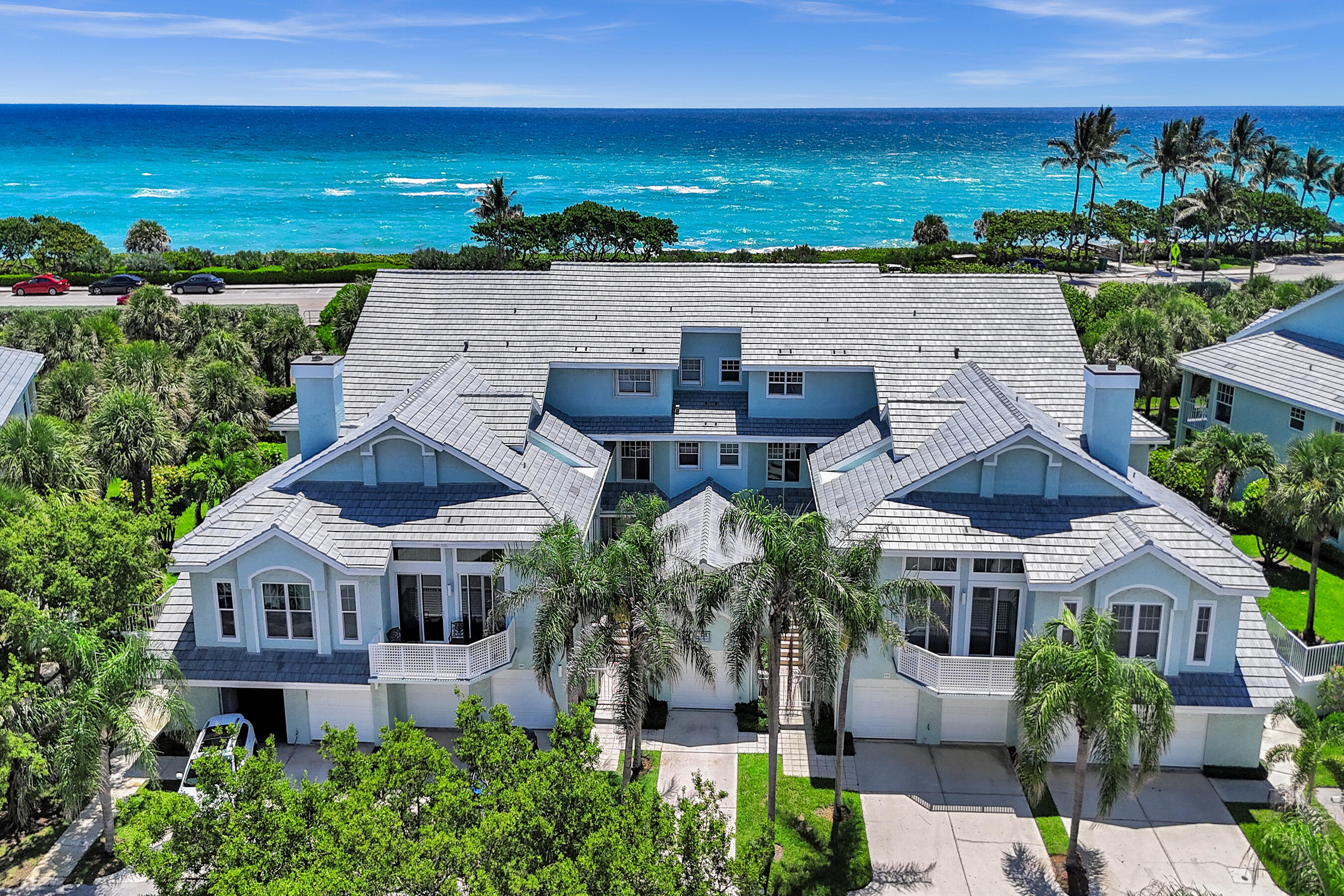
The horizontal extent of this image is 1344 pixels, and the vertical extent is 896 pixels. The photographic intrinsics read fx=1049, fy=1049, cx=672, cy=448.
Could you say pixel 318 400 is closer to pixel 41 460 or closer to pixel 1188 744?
pixel 41 460

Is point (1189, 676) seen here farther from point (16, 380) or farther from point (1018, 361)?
point (16, 380)

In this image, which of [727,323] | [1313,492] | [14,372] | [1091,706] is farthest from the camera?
[14,372]

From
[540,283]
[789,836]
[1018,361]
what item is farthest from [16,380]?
[1018,361]

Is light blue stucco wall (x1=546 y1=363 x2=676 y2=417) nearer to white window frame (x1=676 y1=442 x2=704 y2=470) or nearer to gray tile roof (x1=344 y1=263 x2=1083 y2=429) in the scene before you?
gray tile roof (x1=344 y1=263 x2=1083 y2=429)

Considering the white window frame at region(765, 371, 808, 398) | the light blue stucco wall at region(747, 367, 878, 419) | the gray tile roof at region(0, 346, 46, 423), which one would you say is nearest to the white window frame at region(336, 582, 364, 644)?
the light blue stucco wall at region(747, 367, 878, 419)

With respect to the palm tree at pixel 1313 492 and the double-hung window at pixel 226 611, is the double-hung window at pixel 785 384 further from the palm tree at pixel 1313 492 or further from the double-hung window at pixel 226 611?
the double-hung window at pixel 226 611

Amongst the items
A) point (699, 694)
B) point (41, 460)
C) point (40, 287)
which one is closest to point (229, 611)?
point (41, 460)
